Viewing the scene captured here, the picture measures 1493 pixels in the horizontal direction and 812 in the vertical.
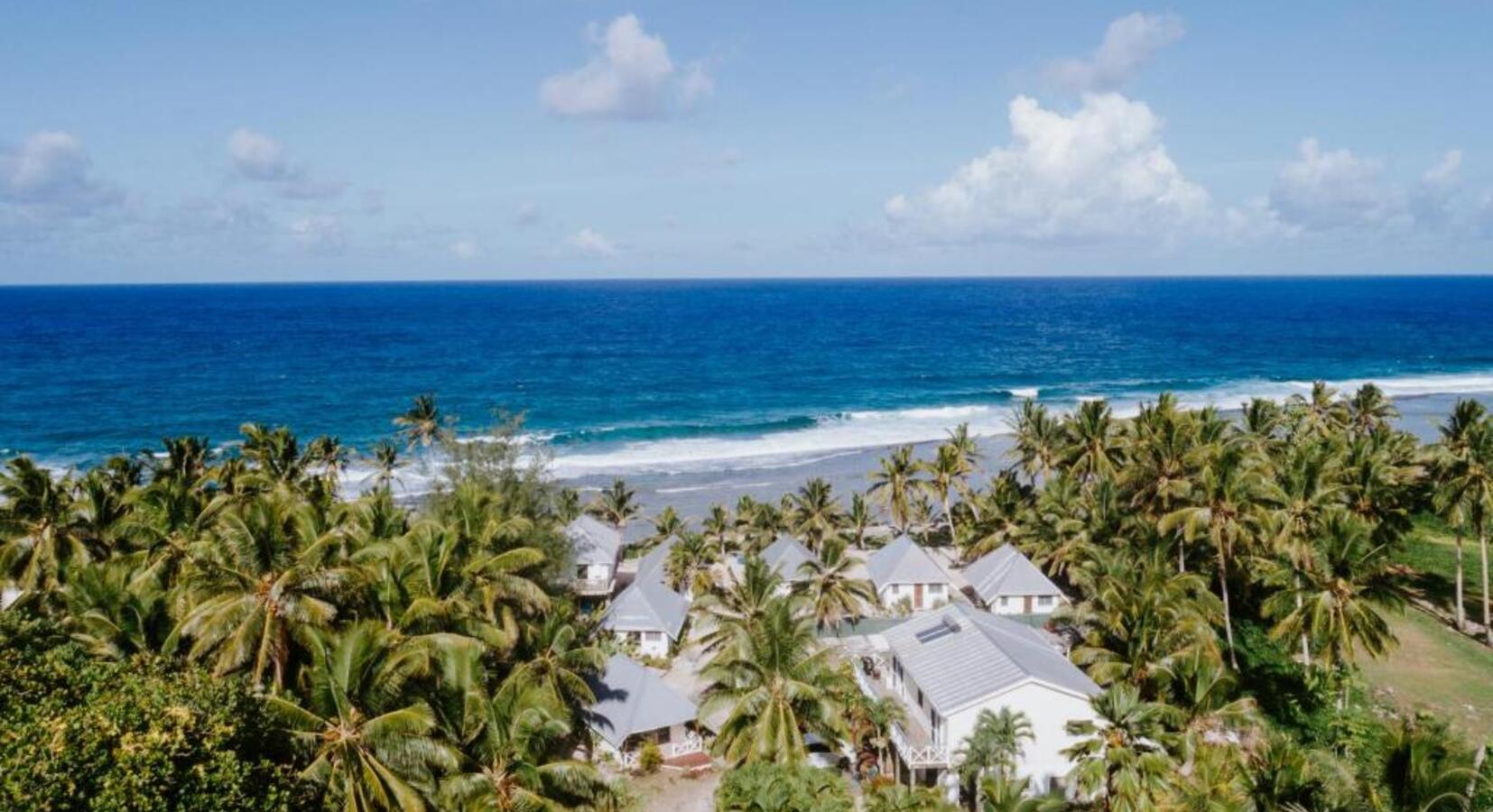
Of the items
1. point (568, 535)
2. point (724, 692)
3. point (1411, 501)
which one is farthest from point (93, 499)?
point (1411, 501)

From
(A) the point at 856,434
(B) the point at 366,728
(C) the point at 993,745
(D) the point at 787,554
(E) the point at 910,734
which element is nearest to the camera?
(B) the point at 366,728

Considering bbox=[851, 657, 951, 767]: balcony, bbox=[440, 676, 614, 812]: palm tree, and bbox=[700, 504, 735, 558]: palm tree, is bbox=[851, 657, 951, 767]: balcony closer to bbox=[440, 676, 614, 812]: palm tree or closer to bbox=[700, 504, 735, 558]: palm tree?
bbox=[440, 676, 614, 812]: palm tree

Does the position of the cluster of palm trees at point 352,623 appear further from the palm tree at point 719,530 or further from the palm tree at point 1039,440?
the palm tree at point 1039,440

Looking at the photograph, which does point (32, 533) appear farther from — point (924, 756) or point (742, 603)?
point (924, 756)

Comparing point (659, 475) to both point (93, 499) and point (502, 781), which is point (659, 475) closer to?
point (93, 499)

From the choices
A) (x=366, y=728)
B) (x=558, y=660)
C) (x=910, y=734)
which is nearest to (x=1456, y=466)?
(x=910, y=734)

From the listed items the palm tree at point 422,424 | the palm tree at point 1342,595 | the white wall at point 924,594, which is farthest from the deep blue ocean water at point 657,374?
the palm tree at point 1342,595
